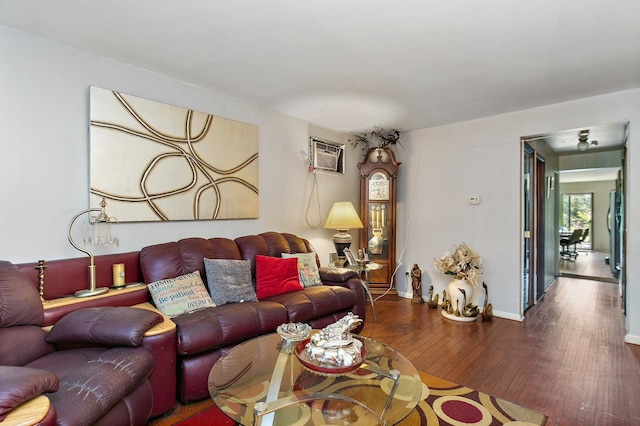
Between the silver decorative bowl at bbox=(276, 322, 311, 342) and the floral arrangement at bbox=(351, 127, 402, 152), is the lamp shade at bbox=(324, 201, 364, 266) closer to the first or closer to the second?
the floral arrangement at bbox=(351, 127, 402, 152)

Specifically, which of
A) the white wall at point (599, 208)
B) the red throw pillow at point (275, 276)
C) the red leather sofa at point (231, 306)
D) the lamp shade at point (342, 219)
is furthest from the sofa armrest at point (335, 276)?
the white wall at point (599, 208)

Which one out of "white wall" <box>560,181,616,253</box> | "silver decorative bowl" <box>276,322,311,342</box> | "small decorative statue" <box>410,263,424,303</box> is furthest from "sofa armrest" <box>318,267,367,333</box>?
"white wall" <box>560,181,616,253</box>

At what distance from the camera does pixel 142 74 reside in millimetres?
2783

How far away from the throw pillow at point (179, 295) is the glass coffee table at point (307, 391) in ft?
2.05

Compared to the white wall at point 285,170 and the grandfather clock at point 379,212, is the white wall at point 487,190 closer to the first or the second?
the white wall at point 285,170

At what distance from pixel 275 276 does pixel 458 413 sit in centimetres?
176

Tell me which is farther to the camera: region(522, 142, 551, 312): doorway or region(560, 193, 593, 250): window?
region(560, 193, 593, 250): window

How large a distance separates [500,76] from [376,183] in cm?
223

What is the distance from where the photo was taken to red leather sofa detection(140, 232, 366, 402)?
2.13m

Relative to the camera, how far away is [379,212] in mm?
4824

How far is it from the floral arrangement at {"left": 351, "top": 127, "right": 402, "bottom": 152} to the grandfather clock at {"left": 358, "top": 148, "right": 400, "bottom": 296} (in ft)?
0.44

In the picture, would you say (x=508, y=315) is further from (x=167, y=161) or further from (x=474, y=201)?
(x=167, y=161)

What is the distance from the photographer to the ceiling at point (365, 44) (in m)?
1.91

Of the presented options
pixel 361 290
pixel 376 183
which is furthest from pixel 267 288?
pixel 376 183
